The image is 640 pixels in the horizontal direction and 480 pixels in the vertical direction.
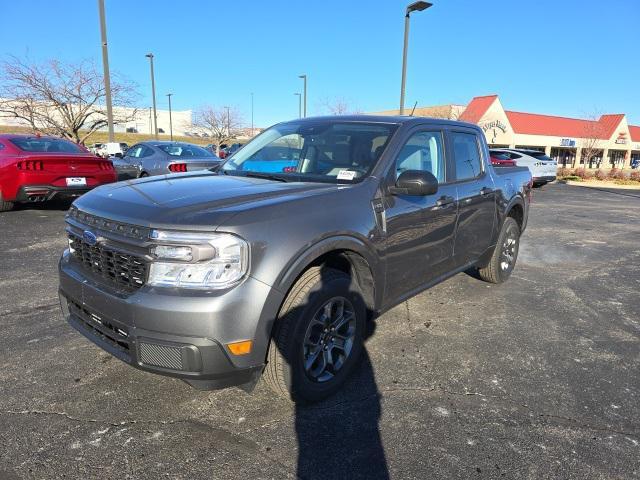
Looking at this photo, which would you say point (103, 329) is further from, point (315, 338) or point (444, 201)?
point (444, 201)

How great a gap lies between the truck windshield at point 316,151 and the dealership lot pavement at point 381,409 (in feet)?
4.80

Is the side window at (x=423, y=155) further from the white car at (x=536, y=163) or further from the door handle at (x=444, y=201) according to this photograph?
the white car at (x=536, y=163)

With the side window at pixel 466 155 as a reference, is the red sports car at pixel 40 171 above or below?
below

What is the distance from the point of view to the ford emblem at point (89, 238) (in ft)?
8.77

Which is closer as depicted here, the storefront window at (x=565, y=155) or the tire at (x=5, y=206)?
the tire at (x=5, y=206)

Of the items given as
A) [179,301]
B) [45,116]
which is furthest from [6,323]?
[45,116]

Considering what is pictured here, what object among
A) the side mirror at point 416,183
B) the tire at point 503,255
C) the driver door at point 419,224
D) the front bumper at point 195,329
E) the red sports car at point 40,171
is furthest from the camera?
the red sports car at point 40,171

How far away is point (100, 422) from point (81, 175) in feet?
22.9

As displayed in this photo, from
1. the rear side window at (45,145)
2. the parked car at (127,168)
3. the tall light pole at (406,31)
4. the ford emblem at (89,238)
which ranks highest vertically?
the tall light pole at (406,31)

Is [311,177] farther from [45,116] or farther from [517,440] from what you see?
[45,116]

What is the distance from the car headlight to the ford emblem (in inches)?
20.9

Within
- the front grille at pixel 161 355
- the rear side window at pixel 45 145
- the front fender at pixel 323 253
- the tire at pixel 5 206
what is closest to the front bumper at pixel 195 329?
the front grille at pixel 161 355

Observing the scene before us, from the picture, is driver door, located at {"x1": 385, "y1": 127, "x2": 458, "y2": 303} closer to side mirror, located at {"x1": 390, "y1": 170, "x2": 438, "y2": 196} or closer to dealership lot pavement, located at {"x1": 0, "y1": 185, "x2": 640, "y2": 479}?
side mirror, located at {"x1": 390, "y1": 170, "x2": 438, "y2": 196}

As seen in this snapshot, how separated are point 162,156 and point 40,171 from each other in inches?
132
